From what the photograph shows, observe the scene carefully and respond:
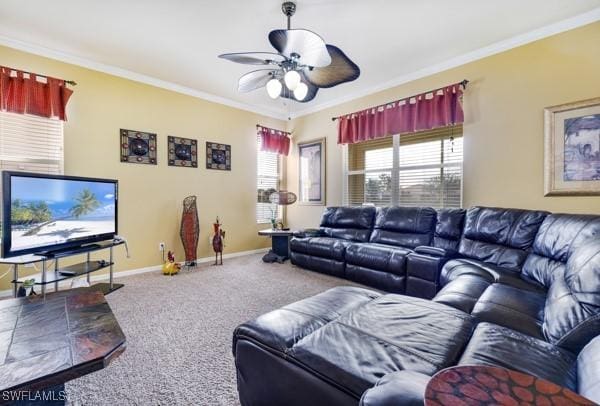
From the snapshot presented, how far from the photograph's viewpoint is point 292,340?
1240mm

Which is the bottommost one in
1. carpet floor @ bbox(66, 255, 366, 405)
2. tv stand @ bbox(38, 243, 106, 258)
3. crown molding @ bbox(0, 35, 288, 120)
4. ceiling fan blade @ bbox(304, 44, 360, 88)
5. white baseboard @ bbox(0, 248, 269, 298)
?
carpet floor @ bbox(66, 255, 366, 405)

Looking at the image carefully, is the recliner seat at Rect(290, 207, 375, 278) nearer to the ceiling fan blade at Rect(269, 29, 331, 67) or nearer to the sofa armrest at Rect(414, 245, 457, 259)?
the sofa armrest at Rect(414, 245, 457, 259)

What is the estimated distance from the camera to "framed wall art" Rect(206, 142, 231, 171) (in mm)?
4676

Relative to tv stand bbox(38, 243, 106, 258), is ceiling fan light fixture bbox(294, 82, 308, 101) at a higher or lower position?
higher

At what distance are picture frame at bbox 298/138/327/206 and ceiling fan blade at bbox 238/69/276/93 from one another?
247cm

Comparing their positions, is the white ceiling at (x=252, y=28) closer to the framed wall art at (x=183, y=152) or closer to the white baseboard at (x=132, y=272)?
the framed wall art at (x=183, y=152)

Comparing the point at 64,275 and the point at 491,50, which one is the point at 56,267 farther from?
the point at 491,50

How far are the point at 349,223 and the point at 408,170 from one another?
1.19 metres

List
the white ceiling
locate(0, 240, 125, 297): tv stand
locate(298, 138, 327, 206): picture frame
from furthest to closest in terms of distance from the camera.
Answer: locate(298, 138, 327, 206): picture frame
the white ceiling
locate(0, 240, 125, 297): tv stand

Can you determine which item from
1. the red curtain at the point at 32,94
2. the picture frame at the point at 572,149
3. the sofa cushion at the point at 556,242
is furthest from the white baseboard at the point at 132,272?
the picture frame at the point at 572,149

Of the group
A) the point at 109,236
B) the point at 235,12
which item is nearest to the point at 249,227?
the point at 109,236

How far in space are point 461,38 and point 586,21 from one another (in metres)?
1.06

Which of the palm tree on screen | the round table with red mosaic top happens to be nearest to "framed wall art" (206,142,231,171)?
the palm tree on screen

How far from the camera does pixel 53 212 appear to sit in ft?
8.70
